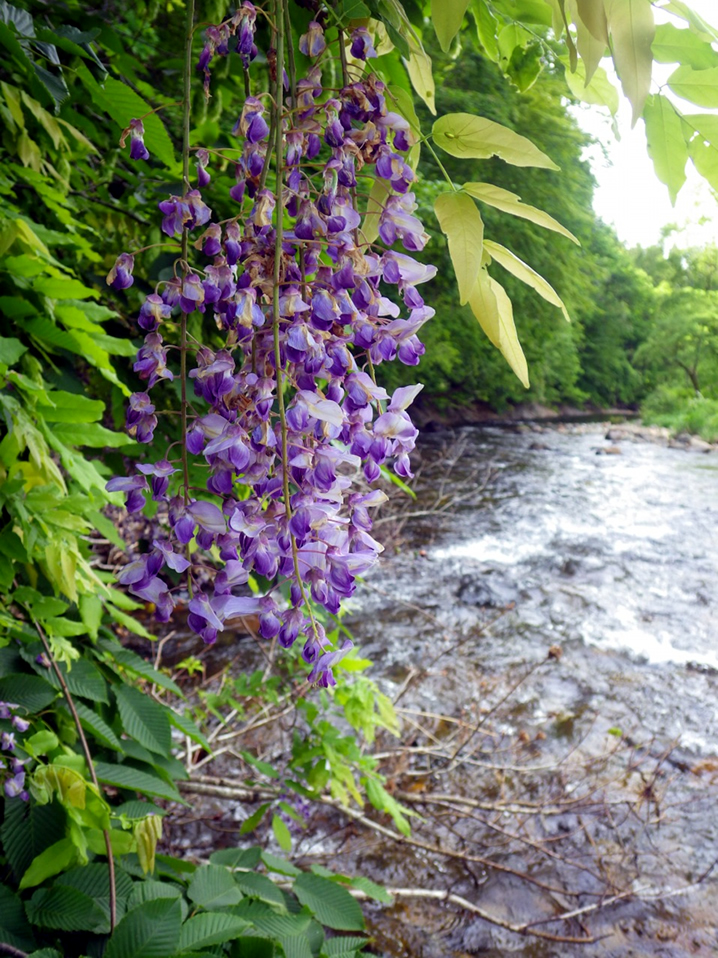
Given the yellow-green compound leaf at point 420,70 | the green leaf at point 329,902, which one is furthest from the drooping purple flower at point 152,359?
the green leaf at point 329,902

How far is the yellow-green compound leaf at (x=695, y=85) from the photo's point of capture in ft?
1.88

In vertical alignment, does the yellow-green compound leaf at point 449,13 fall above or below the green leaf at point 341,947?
above

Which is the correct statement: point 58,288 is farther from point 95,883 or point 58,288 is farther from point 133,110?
point 95,883

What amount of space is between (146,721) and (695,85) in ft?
4.31

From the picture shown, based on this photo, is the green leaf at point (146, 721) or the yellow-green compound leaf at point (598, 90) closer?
the yellow-green compound leaf at point (598, 90)

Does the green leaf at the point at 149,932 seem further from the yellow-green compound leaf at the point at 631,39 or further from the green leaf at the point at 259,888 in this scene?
the yellow-green compound leaf at the point at 631,39

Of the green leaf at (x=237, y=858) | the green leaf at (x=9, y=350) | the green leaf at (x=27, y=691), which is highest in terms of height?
the green leaf at (x=9, y=350)

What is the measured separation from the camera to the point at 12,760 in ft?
3.78

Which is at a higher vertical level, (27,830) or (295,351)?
(295,351)

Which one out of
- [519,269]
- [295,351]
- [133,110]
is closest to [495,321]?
[519,269]

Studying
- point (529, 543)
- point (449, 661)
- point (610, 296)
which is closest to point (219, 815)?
point (449, 661)

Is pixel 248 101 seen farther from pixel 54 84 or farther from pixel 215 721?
pixel 215 721

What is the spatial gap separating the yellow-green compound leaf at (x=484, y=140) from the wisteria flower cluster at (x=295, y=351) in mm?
32

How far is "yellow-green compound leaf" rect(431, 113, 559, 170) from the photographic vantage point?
0.54 metres
